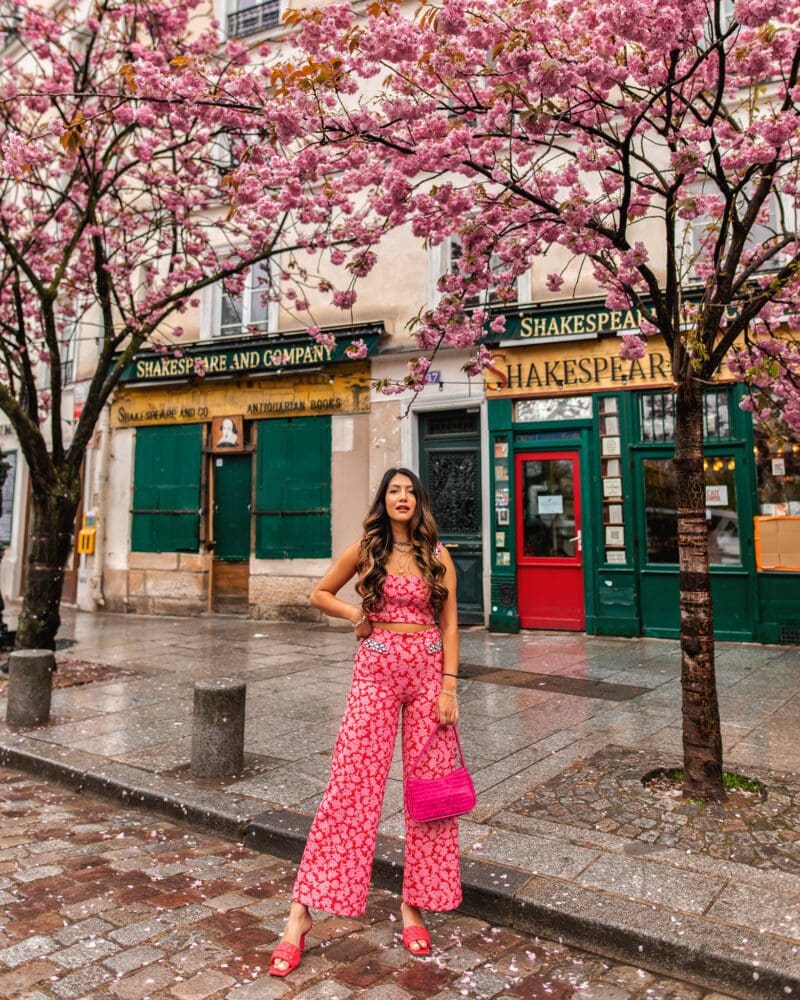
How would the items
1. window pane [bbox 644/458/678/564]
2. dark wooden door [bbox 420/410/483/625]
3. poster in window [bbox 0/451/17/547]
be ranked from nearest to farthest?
window pane [bbox 644/458/678/564] < dark wooden door [bbox 420/410/483/625] < poster in window [bbox 0/451/17/547]

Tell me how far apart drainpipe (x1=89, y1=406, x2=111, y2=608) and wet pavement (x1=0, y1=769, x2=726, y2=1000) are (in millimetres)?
10706

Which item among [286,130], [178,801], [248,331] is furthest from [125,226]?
[178,801]

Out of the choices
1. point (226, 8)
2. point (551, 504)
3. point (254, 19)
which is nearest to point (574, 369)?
point (551, 504)

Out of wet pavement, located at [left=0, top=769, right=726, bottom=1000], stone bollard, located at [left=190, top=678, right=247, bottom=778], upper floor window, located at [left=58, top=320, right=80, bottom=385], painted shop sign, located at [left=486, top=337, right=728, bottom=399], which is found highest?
upper floor window, located at [left=58, top=320, right=80, bottom=385]

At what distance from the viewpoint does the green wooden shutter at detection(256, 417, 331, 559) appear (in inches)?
487

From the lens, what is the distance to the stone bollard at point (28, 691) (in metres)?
6.18

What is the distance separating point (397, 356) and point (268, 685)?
5999 mm

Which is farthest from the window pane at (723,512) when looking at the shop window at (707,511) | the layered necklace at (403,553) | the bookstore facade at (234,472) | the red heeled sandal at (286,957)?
the red heeled sandal at (286,957)

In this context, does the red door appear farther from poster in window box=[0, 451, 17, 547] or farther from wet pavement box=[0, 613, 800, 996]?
poster in window box=[0, 451, 17, 547]

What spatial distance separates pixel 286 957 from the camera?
2850 mm

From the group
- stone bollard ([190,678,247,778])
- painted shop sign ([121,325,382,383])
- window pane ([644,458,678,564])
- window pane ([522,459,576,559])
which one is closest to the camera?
stone bollard ([190,678,247,778])

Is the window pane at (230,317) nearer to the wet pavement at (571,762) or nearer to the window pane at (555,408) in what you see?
the window pane at (555,408)

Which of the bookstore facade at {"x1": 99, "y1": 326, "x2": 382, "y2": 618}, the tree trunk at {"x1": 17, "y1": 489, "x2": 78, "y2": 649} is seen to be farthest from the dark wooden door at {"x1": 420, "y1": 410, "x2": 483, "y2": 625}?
the tree trunk at {"x1": 17, "y1": 489, "x2": 78, "y2": 649}

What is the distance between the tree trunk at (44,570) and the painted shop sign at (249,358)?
4.97 m
